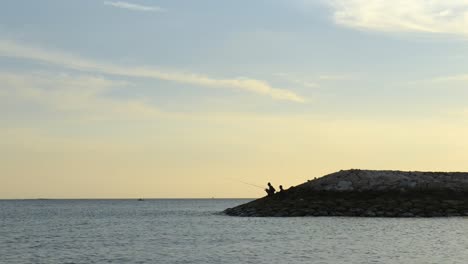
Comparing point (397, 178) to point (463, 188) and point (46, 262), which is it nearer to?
point (463, 188)

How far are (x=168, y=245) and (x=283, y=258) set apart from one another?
11700mm

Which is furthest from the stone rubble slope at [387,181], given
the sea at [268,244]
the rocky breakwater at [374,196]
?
the sea at [268,244]

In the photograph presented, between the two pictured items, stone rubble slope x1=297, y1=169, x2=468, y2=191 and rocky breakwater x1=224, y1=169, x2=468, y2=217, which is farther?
stone rubble slope x1=297, y1=169, x2=468, y2=191

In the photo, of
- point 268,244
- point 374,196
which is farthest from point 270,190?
point 268,244

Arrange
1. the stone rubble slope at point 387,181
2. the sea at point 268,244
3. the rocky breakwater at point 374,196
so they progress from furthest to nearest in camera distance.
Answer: the stone rubble slope at point 387,181 → the rocky breakwater at point 374,196 → the sea at point 268,244

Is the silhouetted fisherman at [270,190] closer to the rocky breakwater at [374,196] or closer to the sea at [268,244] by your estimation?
the rocky breakwater at [374,196]

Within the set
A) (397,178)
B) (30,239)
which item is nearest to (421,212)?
(397,178)

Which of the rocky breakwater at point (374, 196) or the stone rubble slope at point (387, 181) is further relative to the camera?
the stone rubble slope at point (387, 181)

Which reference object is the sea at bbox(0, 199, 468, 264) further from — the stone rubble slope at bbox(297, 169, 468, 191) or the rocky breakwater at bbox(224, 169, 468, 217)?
the stone rubble slope at bbox(297, 169, 468, 191)

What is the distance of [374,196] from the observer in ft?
234

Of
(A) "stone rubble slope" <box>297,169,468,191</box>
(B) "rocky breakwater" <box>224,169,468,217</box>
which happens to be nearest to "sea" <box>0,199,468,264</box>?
(B) "rocky breakwater" <box>224,169,468,217</box>

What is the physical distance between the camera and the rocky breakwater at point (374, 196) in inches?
2687

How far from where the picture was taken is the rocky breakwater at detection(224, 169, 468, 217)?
224ft

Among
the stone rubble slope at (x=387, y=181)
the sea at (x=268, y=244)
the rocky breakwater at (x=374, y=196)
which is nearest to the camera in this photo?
the sea at (x=268, y=244)
